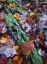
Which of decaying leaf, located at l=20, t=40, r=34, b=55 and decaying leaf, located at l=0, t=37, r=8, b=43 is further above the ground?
decaying leaf, located at l=0, t=37, r=8, b=43

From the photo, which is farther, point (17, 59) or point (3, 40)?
point (3, 40)

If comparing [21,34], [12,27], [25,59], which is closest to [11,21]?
[12,27]

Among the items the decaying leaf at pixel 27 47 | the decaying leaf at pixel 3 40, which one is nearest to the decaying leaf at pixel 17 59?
the decaying leaf at pixel 27 47

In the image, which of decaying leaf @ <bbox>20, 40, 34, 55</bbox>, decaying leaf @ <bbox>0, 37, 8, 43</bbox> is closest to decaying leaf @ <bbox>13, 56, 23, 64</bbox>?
decaying leaf @ <bbox>20, 40, 34, 55</bbox>

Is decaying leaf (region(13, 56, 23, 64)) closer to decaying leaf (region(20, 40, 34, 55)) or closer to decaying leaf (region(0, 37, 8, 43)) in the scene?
decaying leaf (region(20, 40, 34, 55))

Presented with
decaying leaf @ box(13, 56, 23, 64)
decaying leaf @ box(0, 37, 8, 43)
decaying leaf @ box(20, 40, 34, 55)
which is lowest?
decaying leaf @ box(13, 56, 23, 64)

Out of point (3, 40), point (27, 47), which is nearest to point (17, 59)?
point (27, 47)

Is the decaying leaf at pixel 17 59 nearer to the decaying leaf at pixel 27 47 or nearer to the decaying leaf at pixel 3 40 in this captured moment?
the decaying leaf at pixel 27 47

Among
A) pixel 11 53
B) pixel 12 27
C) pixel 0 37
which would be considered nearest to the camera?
pixel 11 53

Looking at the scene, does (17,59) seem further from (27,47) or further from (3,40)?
(3,40)

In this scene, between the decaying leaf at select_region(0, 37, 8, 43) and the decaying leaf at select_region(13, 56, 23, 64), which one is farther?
the decaying leaf at select_region(0, 37, 8, 43)

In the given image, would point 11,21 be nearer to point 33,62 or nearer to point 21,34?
point 21,34
